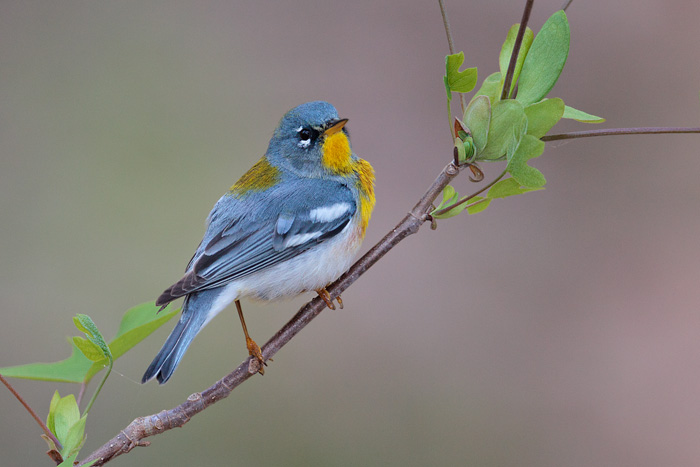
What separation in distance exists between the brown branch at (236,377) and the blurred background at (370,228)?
3.14 metres

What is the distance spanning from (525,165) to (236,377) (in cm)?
86

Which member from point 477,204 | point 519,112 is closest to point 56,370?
point 477,204

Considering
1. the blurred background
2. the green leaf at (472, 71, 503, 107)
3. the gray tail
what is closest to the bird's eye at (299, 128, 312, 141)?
the gray tail

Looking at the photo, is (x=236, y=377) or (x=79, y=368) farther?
(x=236, y=377)

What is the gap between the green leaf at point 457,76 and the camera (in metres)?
1.42

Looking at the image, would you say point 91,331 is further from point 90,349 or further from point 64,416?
point 64,416

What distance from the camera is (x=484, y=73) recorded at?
6559 millimetres

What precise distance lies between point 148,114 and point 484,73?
10.4 feet

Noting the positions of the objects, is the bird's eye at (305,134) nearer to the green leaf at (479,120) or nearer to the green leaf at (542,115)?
the green leaf at (479,120)

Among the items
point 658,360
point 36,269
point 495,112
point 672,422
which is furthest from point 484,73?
point 495,112

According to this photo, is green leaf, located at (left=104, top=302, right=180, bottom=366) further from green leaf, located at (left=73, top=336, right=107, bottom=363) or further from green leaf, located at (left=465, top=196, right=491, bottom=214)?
green leaf, located at (left=465, top=196, right=491, bottom=214)

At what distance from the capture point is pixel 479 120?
1489 millimetres

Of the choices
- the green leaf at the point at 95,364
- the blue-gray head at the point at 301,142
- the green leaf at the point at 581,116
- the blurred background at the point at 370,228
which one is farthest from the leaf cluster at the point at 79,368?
the blurred background at the point at 370,228

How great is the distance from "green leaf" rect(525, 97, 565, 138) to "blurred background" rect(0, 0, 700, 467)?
3.78 meters
